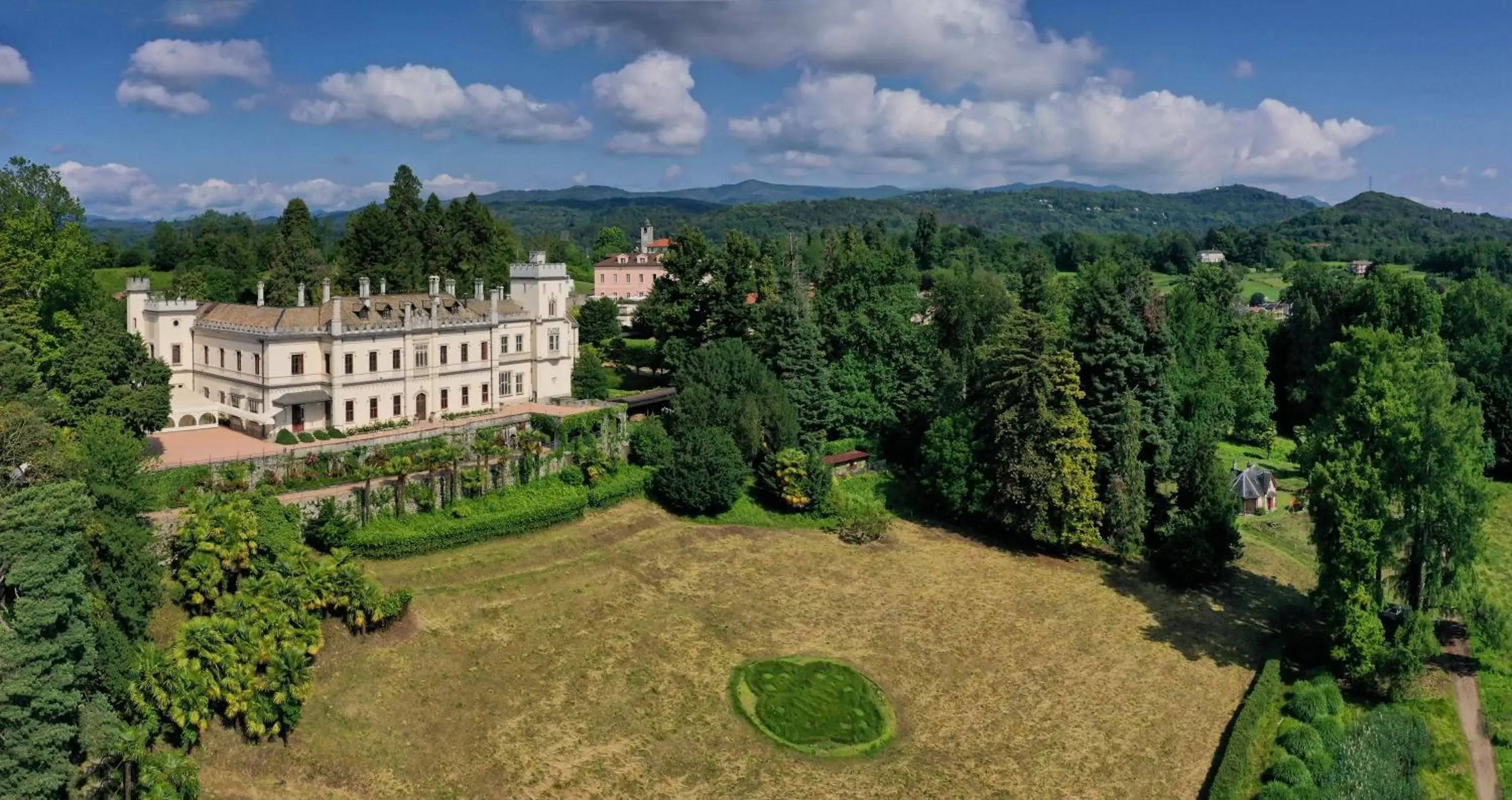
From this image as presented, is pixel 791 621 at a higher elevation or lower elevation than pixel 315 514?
lower

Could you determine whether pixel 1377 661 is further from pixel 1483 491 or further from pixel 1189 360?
pixel 1189 360

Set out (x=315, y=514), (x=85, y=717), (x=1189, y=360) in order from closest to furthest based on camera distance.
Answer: (x=85, y=717), (x=315, y=514), (x=1189, y=360)

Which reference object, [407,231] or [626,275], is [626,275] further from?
[407,231]

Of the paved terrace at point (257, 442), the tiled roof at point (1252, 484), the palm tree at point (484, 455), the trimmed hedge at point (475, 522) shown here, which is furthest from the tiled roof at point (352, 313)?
the tiled roof at point (1252, 484)

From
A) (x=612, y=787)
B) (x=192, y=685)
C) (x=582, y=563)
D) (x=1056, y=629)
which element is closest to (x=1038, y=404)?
(x=1056, y=629)

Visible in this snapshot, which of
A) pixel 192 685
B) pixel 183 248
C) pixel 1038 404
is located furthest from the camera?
pixel 183 248

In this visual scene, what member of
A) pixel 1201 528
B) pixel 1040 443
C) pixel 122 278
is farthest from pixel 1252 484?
pixel 122 278

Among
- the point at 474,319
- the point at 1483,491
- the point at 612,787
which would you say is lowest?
the point at 612,787

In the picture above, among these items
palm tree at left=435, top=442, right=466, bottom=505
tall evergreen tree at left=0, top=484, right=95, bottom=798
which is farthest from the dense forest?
palm tree at left=435, top=442, right=466, bottom=505
